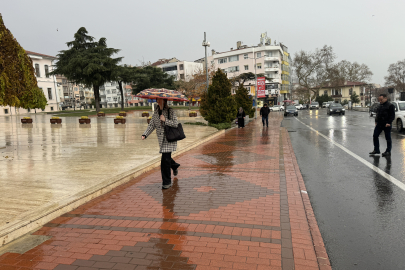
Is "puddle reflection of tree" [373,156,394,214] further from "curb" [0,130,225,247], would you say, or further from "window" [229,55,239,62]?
"window" [229,55,239,62]

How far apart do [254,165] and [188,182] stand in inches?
91.8

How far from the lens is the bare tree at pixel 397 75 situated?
69.4m

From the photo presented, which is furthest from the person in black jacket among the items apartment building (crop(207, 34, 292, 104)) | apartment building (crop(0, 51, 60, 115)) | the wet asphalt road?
apartment building (crop(207, 34, 292, 104))

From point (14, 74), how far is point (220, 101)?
44.6 ft

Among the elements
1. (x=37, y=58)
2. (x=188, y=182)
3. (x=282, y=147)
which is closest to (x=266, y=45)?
(x=37, y=58)

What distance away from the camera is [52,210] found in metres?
4.64

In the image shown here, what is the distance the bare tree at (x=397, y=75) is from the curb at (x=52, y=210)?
79.1 m

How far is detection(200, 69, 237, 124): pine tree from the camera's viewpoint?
68.3ft

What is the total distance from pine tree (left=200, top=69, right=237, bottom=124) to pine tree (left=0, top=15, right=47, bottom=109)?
12.4 m

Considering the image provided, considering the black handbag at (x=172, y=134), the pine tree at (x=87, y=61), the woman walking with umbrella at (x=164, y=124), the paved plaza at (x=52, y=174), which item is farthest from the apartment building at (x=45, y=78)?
the black handbag at (x=172, y=134)

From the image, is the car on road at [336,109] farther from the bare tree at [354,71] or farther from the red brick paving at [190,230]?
the bare tree at [354,71]

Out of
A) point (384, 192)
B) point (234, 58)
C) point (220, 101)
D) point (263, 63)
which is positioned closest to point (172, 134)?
point (384, 192)

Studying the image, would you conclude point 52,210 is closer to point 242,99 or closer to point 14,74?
point 14,74

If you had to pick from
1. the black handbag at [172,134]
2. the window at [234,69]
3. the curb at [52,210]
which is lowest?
the curb at [52,210]
